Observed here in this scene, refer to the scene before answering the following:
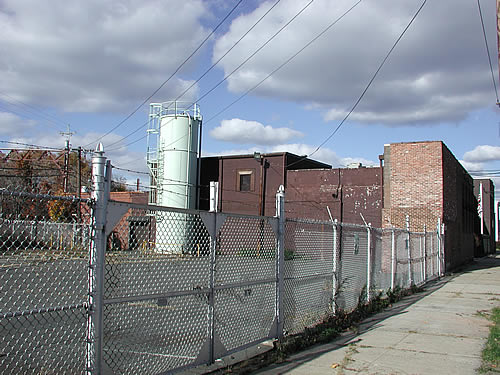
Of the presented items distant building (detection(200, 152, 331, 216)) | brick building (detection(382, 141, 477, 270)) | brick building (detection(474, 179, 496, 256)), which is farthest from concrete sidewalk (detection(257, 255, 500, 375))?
brick building (detection(474, 179, 496, 256))

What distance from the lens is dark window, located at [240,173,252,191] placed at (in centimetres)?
3606

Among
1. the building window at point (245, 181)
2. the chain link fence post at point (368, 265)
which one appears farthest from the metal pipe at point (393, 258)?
the building window at point (245, 181)

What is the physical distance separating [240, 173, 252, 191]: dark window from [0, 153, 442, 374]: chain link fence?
25694 millimetres

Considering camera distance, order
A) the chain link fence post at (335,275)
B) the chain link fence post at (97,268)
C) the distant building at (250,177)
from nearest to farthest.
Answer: the chain link fence post at (97,268)
the chain link fence post at (335,275)
the distant building at (250,177)

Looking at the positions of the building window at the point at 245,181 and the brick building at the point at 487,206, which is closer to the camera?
the building window at the point at 245,181

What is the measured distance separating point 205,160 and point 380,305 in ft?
92.4

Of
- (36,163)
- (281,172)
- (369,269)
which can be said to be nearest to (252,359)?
(369,269)

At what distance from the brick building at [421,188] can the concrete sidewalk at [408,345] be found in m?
11.0

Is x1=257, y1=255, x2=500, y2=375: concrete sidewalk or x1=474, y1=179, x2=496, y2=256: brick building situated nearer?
x1=257, y1=255, x2=500, y2=375: concrete sidewalk

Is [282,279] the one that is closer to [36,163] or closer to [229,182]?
[229,182]

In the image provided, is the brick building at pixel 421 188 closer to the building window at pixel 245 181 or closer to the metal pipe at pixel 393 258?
the metal pipe at pixel 393 258

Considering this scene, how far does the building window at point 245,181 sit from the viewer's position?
35875mm

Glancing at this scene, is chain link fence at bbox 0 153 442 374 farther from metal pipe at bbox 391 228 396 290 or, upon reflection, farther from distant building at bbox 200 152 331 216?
distant building at bbox 200 152 331 216

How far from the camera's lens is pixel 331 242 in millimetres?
9141
